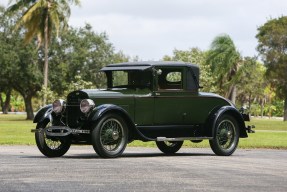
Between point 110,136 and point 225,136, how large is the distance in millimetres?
2982

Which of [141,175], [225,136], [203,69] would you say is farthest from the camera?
[203,69]

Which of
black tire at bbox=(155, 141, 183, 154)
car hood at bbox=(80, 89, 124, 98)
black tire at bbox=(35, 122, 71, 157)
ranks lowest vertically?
black tire at bbox=(155, 141, 183, 154)

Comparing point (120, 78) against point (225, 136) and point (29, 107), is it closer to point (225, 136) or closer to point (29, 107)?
point (225, 136)

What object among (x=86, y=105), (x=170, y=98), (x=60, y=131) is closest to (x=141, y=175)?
(x=86, y=105)

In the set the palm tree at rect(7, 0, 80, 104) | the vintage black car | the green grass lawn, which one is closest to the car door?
the vintage black car

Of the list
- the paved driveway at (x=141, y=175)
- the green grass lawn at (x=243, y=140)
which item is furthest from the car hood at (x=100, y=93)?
the green grass lawn at (x=243, y=140)

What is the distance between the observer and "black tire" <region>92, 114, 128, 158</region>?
14851 millimetres

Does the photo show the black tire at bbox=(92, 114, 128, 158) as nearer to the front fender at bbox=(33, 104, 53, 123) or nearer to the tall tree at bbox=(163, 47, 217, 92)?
the front fender at bbox=(33, 104, 53, 123)

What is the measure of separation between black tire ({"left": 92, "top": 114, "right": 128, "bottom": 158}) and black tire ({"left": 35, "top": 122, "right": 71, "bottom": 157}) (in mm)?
927

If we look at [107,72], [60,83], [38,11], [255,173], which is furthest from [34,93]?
[255,173]

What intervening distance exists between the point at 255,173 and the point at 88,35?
6274cm

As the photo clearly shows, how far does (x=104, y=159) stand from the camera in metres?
14.8

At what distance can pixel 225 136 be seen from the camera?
17.0 metres

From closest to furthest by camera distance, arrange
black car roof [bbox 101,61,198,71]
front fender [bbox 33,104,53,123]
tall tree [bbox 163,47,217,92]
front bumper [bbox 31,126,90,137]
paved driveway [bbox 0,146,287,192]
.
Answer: paved driveway [bbox 0,146,287,192], front bumper [bbox 31,126,90,137], front fender [bbox 33,104,53,123], black car roof [bbox 101,61,198,71], tall tree [bbox 163,47,217,92]
